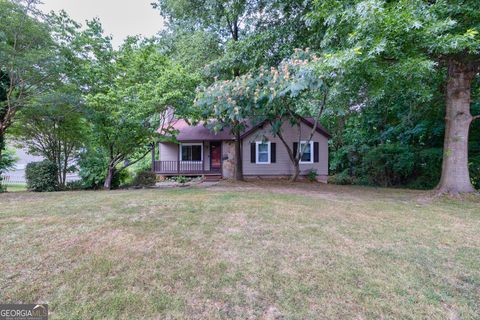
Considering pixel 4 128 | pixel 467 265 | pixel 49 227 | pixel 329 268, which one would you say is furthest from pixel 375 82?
pixel 4 128

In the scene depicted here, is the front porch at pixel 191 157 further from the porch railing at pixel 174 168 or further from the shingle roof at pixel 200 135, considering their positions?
the shingle roof at pixel 200 135

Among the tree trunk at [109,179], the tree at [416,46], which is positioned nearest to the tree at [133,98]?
the tree trunk at [109,179]

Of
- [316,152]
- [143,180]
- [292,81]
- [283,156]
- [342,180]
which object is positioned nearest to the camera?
[292,81]

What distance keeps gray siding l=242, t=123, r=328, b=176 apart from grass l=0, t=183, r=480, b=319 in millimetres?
8846

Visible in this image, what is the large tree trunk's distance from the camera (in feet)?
23.2

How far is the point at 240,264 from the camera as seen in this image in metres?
2.88

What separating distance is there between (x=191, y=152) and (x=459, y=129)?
12.9 meters

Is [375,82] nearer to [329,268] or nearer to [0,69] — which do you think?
[329,268]

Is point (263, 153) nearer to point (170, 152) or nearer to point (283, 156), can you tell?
point (283, 156)

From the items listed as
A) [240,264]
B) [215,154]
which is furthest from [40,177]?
[240,264]

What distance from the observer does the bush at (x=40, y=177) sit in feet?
29.0

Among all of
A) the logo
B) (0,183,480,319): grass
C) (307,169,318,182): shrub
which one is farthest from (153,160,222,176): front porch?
the logo

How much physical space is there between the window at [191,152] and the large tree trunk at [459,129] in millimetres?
12147

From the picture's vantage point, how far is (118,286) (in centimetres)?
242
